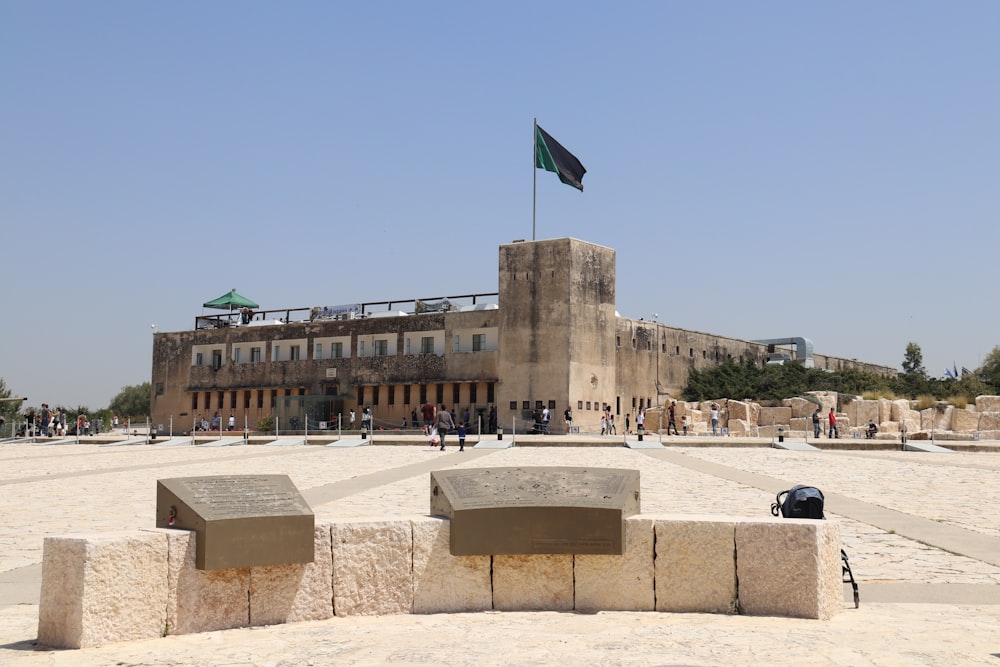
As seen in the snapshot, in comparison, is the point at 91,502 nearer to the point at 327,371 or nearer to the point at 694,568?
the point at 694,568

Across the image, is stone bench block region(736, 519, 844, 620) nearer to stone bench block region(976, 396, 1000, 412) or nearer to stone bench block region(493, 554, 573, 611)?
stone bench block region(493, 554, 573, 611)

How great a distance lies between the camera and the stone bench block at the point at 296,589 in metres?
6.56

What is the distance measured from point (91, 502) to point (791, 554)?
10376 millimetres

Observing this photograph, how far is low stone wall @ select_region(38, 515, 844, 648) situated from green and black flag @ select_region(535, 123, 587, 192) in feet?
128

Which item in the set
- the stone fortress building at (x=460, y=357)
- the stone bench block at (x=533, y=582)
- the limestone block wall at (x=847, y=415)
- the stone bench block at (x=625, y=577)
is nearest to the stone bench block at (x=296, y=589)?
the stone bench block at (x=533, y=582)

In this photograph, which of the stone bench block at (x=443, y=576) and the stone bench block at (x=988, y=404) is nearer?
the stone bench block at (x=443, y=576)

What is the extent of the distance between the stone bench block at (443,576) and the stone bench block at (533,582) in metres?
0.09

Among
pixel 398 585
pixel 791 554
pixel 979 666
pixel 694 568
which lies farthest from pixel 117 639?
pixel 979 666

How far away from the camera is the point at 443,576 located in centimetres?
696

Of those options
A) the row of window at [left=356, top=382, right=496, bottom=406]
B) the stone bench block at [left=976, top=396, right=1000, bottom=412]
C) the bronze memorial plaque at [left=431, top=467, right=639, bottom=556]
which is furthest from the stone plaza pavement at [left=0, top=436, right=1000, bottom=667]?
the row of window at [left=356, top=382, right=496, bottom=406]

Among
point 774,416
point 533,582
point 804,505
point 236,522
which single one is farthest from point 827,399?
point 236,522

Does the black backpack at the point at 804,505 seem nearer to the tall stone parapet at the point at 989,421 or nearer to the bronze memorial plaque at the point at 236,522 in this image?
the bronze memorial plaque at the point at 236,522

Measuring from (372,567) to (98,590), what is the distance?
6.08ft

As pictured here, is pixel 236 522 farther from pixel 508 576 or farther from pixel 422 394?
pixel 422 394
